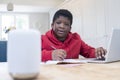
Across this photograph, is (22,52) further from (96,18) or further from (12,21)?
(12,21)

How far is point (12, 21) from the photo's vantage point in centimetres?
663

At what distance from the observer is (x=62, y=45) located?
5.05 feet

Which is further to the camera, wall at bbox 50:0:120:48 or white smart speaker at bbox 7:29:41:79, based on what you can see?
wall at bbox 50:0:120:48

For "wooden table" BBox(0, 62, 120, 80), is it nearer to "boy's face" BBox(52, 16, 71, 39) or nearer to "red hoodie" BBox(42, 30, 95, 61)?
"red hoodie" BBox(42, 30, 95, 61)

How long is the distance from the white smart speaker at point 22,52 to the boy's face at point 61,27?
115 cm

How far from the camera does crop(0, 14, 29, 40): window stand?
646 cm

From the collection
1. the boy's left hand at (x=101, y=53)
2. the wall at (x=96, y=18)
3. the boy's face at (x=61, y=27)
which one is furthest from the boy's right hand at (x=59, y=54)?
the wall at (x=96, y=18)

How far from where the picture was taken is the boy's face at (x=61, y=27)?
5.32ft

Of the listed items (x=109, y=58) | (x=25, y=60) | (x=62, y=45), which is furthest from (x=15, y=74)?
(x=62, y=45)

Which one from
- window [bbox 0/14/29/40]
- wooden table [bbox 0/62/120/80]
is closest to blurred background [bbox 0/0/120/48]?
window [bbox 0/14/29/40]

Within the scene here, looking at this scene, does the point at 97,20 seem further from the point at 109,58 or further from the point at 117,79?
the point at 117,79

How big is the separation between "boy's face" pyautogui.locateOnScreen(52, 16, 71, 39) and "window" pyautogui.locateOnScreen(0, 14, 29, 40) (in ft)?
16.4

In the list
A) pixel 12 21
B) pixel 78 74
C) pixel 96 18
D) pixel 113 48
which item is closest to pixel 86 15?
A: pixel 96 18

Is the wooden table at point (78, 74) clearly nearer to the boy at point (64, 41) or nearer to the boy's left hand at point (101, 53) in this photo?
the boy's left hand at point (101, 53)
